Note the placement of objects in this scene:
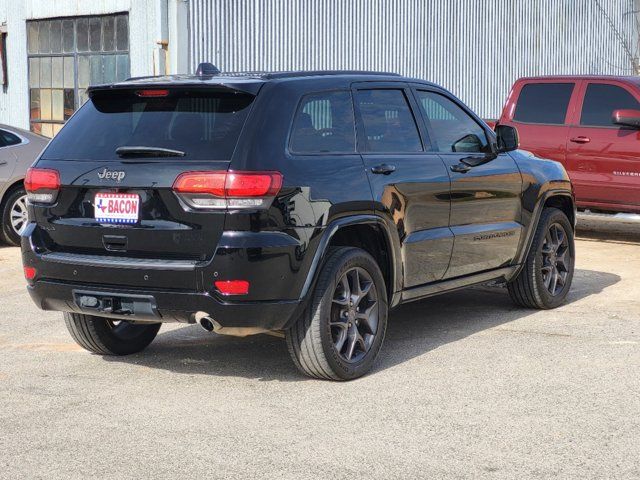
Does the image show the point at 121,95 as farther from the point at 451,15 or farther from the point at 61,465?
the point at 451,15

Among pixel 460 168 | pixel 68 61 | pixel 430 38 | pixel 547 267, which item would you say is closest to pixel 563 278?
pixel 547 267

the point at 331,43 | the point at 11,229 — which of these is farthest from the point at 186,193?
the point at 331,43

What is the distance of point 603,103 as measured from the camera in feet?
42.0

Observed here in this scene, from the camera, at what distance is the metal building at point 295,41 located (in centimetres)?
1691

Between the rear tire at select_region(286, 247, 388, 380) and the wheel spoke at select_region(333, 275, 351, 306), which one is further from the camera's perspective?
the wheel spoke at select_region(333, 275, 351, 306)

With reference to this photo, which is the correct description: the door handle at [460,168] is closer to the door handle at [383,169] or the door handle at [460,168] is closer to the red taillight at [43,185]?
the door handle at [383,169]

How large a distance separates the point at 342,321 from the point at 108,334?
156 cm

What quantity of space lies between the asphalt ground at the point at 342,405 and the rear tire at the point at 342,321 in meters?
0.12

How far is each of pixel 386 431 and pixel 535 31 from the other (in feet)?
58.6

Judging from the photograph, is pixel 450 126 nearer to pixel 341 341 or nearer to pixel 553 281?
pixel 553 281

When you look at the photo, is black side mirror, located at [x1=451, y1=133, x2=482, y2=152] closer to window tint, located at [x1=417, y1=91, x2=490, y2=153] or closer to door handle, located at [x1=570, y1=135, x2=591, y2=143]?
window tint, located at [x1=417, y1=91, x2=490, y2=153]

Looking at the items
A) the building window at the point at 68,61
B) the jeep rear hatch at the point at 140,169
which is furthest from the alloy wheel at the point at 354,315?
the building window at the point at 68,61

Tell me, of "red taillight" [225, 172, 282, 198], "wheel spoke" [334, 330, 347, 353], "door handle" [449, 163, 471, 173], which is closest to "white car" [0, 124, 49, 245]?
"door handle" [449, 163, 471, 173]

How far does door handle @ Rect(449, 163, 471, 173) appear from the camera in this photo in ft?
24.0
